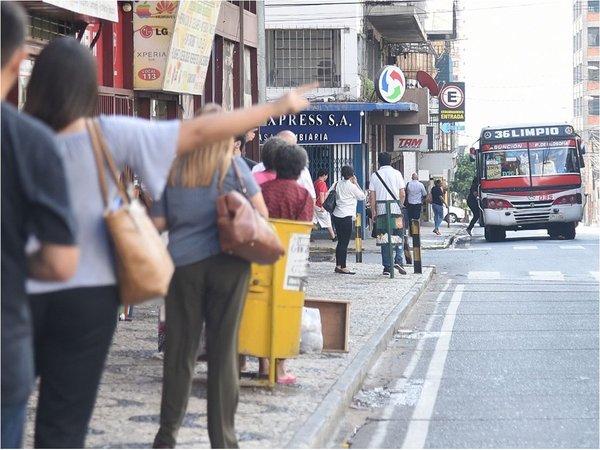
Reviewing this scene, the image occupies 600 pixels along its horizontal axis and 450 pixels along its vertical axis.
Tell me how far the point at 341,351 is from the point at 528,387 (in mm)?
1560

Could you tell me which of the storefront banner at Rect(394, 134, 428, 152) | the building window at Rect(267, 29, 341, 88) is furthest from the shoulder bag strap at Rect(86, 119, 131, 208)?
the storefront banner at Rect(394, 134, 428, 152)

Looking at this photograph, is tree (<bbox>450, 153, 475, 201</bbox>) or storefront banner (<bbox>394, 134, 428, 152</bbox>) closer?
storefront banner (<bbox>394, 134, 428, 152</bbox>)

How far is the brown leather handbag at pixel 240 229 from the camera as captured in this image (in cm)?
615

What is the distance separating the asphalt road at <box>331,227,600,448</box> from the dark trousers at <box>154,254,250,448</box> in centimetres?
158

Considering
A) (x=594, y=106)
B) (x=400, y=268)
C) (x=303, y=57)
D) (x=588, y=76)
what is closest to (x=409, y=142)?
(x=303, y=57)

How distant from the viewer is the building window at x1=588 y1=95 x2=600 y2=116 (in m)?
122

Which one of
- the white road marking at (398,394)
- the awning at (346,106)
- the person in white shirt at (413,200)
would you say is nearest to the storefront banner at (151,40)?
the white road marking at (398,394)

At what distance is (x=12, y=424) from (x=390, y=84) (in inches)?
1253

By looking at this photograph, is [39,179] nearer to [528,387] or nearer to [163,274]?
[163,274]

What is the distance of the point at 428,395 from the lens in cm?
932

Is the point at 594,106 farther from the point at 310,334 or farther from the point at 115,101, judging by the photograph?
the point at 310,334

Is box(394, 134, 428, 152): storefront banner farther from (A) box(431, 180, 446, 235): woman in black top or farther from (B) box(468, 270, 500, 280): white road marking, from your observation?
(B) box(468, 270, 500, 280): white road marking

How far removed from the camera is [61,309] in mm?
4227

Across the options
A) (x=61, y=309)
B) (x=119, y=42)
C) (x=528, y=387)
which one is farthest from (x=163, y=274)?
(x=119, y=42)
